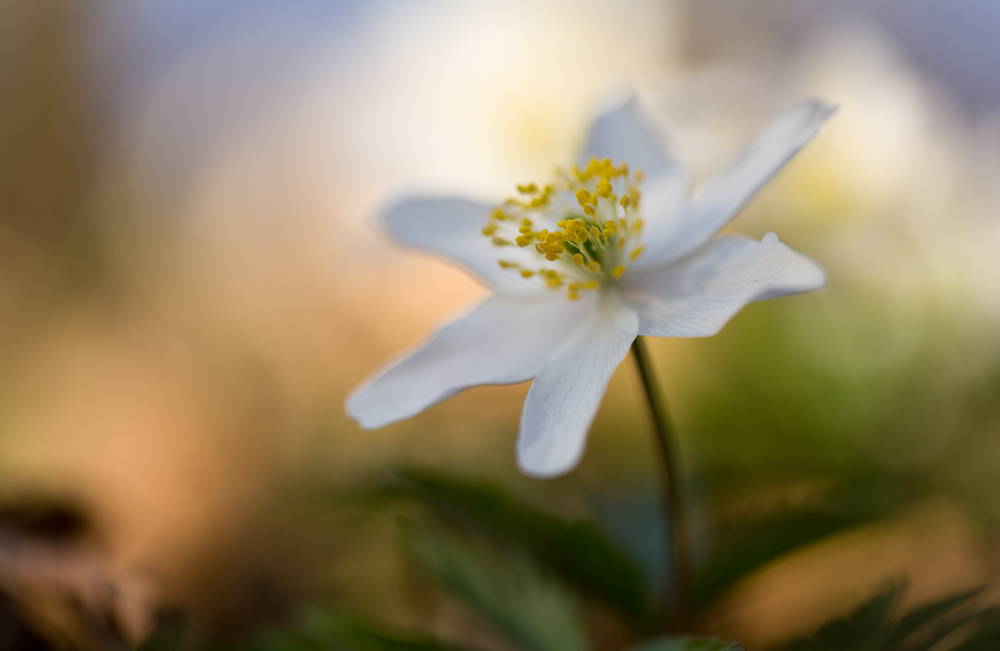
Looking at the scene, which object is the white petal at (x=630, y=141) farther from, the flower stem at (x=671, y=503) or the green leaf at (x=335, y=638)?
the green leaf at (x=335, y=638)

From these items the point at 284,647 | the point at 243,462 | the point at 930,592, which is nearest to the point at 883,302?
the point at 930,592

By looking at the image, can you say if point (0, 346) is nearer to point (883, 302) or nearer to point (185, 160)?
point (185, 160)

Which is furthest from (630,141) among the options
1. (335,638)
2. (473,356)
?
(335,638)

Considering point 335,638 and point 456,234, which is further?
point 456,234

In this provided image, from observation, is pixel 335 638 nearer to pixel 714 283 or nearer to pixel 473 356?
pixel 473 356

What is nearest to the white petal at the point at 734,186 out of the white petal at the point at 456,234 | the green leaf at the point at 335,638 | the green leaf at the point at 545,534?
the white petal at the point at 456,234
